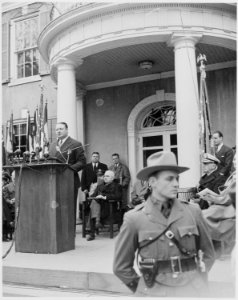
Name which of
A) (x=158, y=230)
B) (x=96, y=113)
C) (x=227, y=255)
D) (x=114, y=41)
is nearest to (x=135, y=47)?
(x=114, y=41)

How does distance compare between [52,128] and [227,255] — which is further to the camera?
[52,128]

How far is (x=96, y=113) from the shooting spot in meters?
13.8

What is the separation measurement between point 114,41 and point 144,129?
4250mm

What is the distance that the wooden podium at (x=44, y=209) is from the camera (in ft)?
20.8

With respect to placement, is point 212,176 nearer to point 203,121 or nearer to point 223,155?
point 223,155

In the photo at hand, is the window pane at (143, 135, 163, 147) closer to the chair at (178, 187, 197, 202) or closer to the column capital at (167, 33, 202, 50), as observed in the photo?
the column capital at (167, 33, 202, 50)

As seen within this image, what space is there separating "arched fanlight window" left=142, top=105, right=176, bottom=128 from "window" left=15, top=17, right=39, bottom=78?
4.62 m

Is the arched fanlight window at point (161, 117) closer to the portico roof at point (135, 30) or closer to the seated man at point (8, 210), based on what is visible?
the portico roof at point (135, 30)

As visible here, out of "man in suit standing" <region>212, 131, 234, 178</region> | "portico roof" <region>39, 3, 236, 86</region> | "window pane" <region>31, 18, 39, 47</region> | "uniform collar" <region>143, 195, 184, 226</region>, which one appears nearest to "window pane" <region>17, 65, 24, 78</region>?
"window pane" <region>31, 18, 39, 47</region>

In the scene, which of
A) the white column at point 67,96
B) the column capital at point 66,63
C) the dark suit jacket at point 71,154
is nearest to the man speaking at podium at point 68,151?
the dark suit jacket at point 71,154

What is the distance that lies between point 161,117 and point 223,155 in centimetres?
598

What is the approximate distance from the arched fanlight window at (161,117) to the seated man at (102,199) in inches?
187

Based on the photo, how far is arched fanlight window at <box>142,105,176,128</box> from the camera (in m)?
13.0

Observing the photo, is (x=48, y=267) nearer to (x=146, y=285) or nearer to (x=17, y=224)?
(x=17, y=224)
